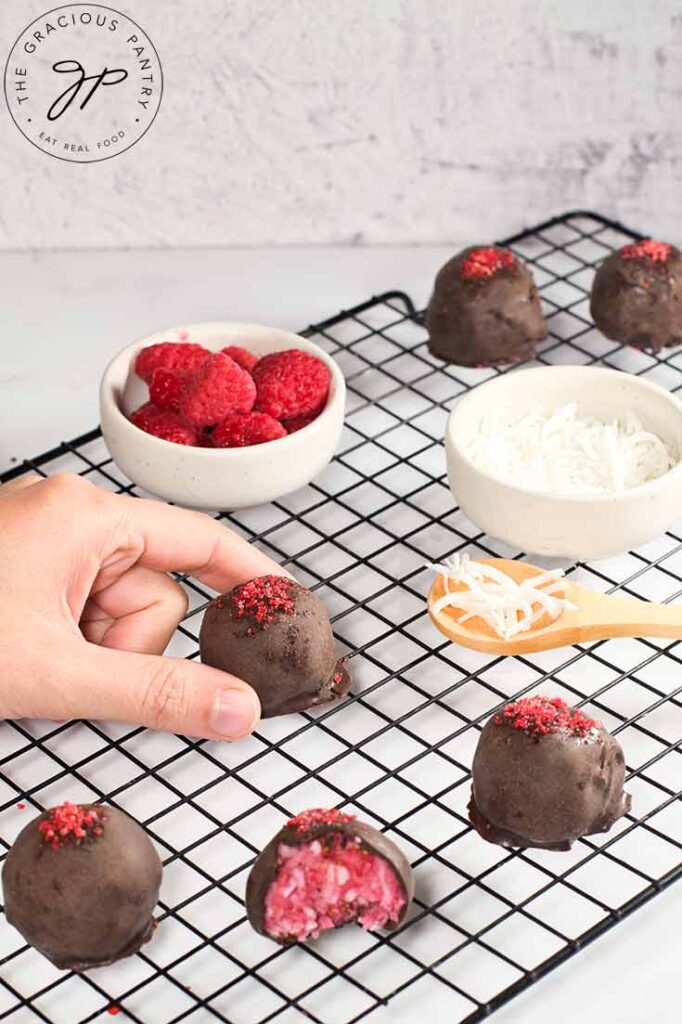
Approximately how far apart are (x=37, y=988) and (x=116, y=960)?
0.20 feet

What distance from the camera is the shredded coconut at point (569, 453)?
63.3 inches

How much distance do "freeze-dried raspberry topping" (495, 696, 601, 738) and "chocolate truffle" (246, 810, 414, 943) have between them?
155 mm

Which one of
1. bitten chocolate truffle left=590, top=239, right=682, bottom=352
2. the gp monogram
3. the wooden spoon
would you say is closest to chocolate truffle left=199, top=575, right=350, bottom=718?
the wooden spoon

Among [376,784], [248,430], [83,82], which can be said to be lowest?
[376,784]

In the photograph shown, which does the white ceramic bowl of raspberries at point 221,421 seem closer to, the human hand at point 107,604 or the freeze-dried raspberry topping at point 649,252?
the human hand at point 107,604

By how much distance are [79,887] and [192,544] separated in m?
0.41

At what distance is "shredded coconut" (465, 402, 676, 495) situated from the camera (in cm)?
161

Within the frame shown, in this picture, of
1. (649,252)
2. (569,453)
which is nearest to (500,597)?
(569,453)

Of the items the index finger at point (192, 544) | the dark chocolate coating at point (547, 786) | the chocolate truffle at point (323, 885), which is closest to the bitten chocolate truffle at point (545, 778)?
the dark chocolate coating at point (547, 786)

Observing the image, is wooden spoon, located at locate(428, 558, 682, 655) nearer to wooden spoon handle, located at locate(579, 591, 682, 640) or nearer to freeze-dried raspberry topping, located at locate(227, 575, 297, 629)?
wooden spoon handle, located at locate(579, 591, 682, 640)

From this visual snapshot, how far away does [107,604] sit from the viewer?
1.54m

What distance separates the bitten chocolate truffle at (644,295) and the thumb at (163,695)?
75cm

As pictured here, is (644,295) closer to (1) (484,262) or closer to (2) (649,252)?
(2) (649,252)

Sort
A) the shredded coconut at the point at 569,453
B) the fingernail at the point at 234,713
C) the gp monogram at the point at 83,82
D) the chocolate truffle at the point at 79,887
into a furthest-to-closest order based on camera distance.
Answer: the gp monogram at the point at 83,82
the shredded coconut at the point at 569,453
the fingernail at the point at 234,713
the chocolate truffle at the point at 79,887
